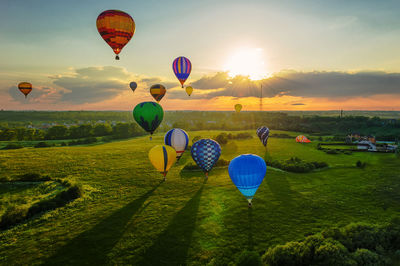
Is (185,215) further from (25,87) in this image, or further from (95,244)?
(25,87)

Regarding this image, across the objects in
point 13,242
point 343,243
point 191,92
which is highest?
point 191,92

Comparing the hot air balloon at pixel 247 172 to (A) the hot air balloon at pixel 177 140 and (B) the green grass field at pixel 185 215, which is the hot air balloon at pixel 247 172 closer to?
(B) the green grass field at pixel 185 215

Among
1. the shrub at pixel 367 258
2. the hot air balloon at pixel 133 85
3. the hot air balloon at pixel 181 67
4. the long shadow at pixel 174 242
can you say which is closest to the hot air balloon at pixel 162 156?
the long shadow at pixel 174 242

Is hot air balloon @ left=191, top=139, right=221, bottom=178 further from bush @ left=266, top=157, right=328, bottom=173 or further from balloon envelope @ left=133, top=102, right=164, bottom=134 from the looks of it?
bush @ left=266, top=157, right=328, bottom=173

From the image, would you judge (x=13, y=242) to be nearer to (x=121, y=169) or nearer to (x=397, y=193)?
(x=121, y=169)

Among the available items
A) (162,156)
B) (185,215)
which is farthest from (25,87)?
(185,215)

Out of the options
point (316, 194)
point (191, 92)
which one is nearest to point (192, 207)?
point (316, 194)
